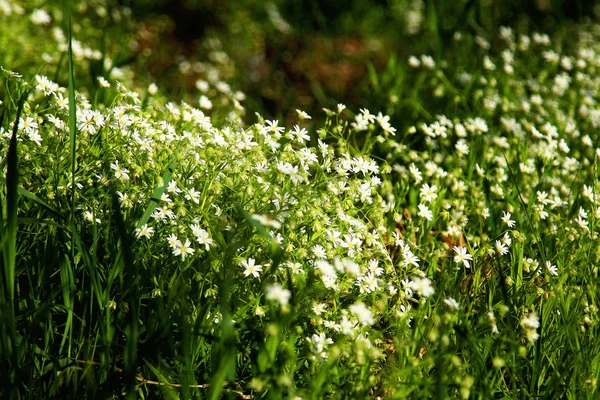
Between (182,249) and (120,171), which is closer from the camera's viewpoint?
(182,249)

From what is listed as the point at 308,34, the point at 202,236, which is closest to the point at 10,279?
the point at 202,236

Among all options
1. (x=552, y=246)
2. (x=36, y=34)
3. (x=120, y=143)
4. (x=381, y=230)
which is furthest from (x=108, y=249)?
(x=36, y=34)

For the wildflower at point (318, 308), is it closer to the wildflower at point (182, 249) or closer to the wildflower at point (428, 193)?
the wildflower at point (182, 249)

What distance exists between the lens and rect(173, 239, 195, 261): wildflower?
2238mm

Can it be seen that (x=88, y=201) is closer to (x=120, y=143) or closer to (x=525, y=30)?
(x=120, y=143)

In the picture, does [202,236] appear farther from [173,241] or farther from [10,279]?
[10,279]

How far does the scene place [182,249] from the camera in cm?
229

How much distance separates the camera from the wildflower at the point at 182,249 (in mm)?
2238

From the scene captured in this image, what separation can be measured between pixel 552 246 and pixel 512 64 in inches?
92.6

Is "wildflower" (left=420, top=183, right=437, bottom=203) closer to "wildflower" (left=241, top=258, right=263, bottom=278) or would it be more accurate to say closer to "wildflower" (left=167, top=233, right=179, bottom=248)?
"wildflower" (left=241, top=258, right=263, bottom=278)

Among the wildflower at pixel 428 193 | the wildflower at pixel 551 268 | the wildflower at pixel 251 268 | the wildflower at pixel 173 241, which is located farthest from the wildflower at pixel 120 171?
the wildflower at pixel 551 268

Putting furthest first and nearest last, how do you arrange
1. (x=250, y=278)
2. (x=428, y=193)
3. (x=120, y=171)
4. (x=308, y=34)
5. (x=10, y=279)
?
(x=308, y=34), (x=428, y=193), (x=120, y=171), (x=250, y=278), (x=10, y=279)

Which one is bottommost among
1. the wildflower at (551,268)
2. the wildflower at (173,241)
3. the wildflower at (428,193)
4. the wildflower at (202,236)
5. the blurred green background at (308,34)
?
the wildflower at (173,241)

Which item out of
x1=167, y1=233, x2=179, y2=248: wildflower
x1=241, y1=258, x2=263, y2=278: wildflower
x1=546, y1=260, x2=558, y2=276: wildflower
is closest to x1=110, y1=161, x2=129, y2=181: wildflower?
x1=167, y1=233, x2=179, y2=248: wildflower
